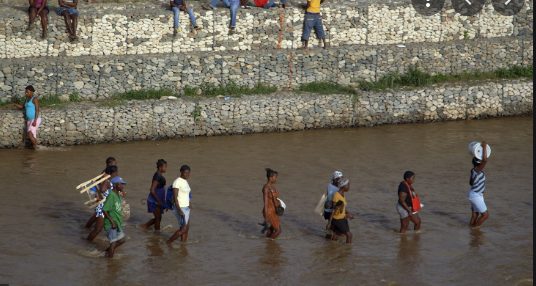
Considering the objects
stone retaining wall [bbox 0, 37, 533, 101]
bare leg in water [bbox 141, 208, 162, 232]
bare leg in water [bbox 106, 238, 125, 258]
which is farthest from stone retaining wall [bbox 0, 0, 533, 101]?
bare leg in water [bbox 106, 238, 125, 258]

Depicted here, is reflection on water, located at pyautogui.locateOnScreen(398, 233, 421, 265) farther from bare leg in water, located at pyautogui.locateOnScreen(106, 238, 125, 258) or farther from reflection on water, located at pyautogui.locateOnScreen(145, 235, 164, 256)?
bare leg in water, located at pyautogui.locateOnScreen(106, 238, 125, 258)

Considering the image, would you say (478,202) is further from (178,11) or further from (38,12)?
(38,12)

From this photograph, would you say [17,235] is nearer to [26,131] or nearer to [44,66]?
[26,131]

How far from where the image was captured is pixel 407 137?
21406 millimetres

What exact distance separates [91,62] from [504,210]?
28.5ft

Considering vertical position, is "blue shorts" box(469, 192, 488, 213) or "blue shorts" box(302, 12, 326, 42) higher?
"blue shorts" box(302, 12, 326, 42)

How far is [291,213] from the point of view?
16.5 meters

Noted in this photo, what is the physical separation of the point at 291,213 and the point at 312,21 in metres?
7.25

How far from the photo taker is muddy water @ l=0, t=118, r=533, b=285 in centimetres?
1391

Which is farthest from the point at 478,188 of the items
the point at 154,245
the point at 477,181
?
the point at 154,245

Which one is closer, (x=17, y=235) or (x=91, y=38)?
(x=17, y=235)

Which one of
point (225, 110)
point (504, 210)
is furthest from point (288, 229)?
point (225, 110)

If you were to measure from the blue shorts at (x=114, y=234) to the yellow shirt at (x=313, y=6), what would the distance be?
9.78 meters

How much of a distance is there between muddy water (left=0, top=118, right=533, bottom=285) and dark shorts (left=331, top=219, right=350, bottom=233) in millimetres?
241
